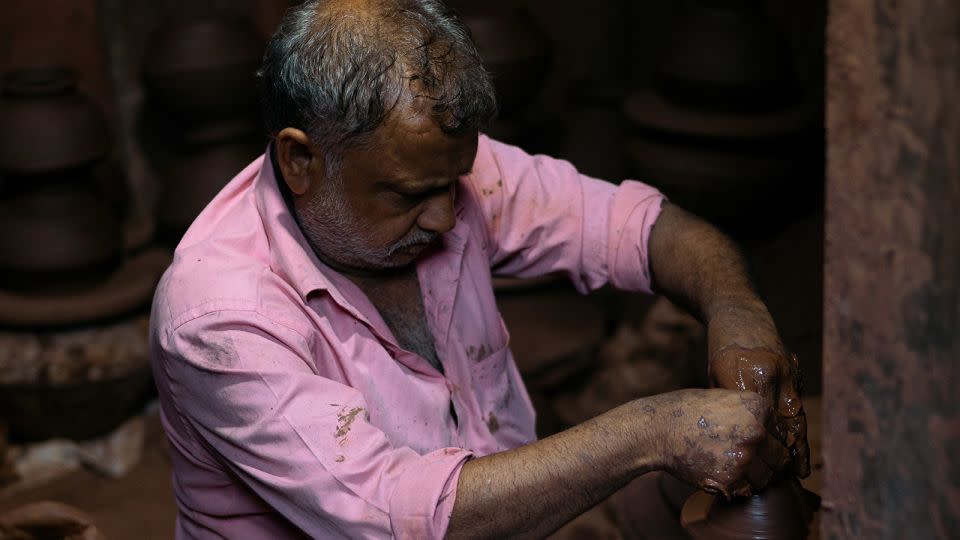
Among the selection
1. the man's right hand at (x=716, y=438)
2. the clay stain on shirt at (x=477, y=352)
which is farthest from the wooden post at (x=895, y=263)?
the clay stain on shirt at (x=477, y=352)

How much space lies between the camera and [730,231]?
4793mm

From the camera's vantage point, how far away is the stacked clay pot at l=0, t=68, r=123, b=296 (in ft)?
15.5

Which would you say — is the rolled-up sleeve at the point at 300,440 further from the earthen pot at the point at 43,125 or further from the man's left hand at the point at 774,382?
the earthen pot at the point at 43,125

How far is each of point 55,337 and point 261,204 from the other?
2.69 meters

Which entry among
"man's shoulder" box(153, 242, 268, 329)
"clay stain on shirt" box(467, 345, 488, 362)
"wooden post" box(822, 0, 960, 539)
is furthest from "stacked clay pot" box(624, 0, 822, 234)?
"wooden post" box(822, 0, 960, 539)

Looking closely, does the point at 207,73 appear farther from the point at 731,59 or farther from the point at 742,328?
the point at 742,328

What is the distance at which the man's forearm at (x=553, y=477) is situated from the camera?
2.08 m

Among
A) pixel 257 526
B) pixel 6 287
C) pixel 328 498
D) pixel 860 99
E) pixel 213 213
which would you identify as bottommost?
pixel 6 287

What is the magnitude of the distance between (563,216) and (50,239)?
107 inches

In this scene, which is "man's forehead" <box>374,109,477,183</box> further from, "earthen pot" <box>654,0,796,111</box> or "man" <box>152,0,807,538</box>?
"earthen pot" <box>654,0,796,111</box>

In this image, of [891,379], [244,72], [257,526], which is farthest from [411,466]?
[244,72]

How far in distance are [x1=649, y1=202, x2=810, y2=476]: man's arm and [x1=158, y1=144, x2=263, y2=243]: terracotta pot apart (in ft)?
8.92

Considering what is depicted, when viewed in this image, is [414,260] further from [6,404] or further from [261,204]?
[6,404]

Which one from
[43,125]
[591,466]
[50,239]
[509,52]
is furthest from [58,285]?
[591,466]
